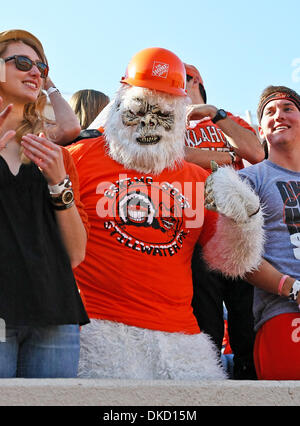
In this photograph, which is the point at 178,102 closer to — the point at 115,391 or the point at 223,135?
the point at 223,135

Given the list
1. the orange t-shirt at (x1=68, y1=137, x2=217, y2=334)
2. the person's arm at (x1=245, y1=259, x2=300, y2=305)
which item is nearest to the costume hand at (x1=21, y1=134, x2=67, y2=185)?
the orange t-shirt at (x1=68, y1=137, x2=217, y2=334)

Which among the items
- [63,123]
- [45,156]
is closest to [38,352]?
[45,156]

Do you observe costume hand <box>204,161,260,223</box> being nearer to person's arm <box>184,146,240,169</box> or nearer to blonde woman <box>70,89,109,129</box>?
person's arm <box>184,146,240,169</box>

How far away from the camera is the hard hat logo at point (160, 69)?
2443mm

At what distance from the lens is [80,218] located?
1.82 meters

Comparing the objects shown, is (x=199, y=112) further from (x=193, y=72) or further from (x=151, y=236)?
(x=151, y=236)

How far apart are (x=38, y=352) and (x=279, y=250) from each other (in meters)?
1.11

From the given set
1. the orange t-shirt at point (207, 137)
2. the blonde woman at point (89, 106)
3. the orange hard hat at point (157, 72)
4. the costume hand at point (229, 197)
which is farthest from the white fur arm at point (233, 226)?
the blonde woman at point (89, 106)

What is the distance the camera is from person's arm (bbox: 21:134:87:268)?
1.71 m

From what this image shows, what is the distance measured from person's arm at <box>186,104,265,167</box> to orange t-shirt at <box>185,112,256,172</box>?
67mm

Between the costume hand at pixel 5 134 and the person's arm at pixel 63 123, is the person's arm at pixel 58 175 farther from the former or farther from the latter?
the person's arm at pixel 63 123

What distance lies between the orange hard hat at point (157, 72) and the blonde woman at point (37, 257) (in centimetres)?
74

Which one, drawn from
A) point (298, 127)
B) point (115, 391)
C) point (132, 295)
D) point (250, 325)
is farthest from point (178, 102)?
point (115, 391)

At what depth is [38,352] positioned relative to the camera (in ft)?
5.46
